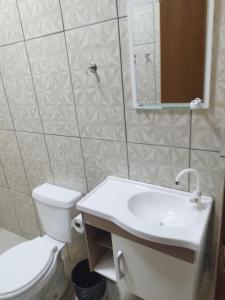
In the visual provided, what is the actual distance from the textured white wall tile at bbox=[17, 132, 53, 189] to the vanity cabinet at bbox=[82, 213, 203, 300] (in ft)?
2.10

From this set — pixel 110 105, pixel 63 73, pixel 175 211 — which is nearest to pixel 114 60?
pixel 110 105

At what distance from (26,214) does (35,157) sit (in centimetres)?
69

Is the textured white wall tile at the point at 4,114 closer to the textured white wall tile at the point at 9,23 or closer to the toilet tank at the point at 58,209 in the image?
the textured white wall tile at the point at 9,23

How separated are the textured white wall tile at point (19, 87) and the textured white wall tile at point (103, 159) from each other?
0.42 meters

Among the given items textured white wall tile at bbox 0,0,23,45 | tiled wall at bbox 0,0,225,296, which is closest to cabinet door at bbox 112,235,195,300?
tiled wall at bbox 0,0,225,296

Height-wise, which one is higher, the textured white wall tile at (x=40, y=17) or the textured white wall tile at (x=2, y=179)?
the textured white wall tile at (x=40, y=17)

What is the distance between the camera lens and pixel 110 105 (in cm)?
118

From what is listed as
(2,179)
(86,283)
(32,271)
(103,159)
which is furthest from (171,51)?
(2,179)

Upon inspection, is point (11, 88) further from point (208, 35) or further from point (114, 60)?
point (208, 35)

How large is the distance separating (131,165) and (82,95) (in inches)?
18.9

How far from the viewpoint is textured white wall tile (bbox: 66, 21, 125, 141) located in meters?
1.08

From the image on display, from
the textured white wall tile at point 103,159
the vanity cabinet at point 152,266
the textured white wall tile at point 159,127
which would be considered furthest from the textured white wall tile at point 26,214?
the textured white wall tile at point 159,127

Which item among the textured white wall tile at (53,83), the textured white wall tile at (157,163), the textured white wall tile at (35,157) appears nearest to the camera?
the textured white wall tile at (157,163)

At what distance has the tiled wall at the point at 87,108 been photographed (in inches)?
39.9
